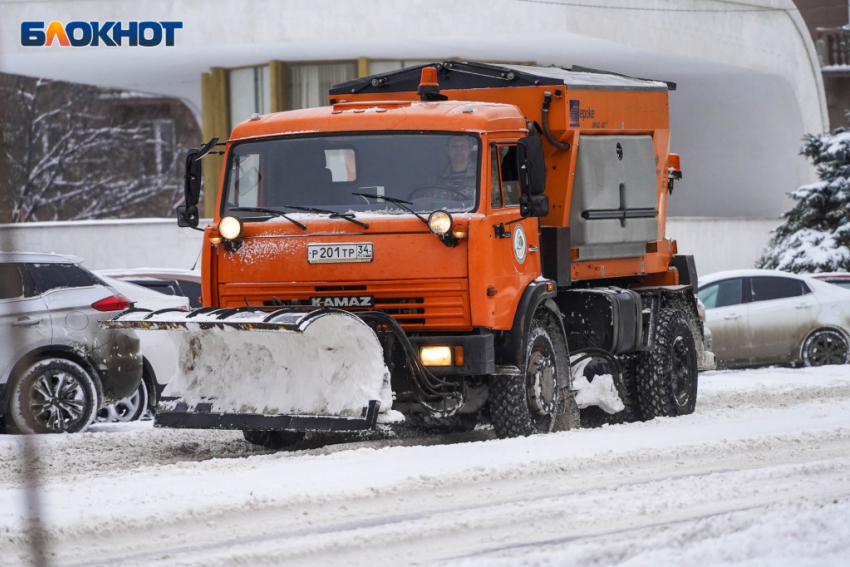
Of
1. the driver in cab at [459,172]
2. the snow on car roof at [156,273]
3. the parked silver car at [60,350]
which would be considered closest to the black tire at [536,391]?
the driver in cab at [459,172]

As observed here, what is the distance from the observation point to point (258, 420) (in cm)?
858

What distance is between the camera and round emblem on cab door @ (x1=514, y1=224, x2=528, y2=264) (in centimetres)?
928

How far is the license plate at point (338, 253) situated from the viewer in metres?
8.80

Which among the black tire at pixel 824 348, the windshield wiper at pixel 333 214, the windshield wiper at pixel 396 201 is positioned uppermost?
the windshield wiper at pixel 396 201

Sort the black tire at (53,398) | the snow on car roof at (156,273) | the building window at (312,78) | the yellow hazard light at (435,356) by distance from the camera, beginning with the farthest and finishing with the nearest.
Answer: the building window at (312,78) → the snow on car roof at (156,273) → the black tire at (53,398) → the yellow hazard light at (435,356)

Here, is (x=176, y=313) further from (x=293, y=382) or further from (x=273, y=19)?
(x=273, y=19)

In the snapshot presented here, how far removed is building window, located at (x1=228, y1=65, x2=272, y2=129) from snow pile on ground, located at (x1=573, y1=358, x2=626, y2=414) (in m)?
18.6

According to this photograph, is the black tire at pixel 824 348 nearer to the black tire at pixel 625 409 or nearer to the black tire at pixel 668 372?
the black tire at pixel 668 372

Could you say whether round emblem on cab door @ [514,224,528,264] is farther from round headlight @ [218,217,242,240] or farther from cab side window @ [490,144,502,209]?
round headlight @ [218,217,242,240]

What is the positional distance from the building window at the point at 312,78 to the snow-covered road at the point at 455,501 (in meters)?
19.3

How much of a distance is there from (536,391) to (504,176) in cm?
157

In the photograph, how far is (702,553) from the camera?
5730 mm

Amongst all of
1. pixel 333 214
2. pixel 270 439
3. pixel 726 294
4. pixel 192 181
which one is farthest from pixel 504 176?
pixel 726 294

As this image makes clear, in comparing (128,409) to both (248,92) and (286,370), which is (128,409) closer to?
(286,370)
